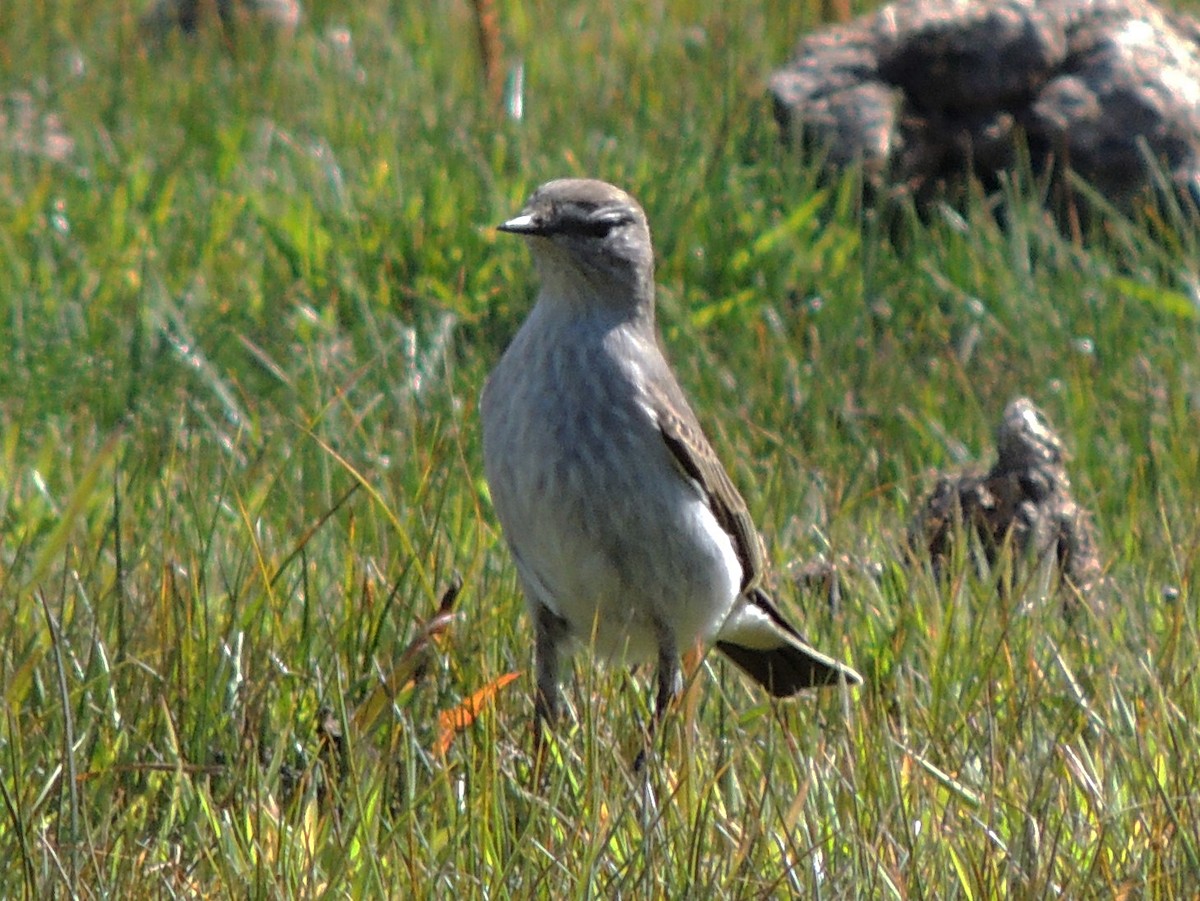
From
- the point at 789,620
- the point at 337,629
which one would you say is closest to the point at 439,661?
the point at 337,629

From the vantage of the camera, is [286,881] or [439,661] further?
[439,661]

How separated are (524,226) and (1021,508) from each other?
166 cm

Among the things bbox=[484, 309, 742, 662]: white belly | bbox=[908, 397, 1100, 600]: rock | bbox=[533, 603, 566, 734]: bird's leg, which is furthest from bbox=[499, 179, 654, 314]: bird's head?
bbox=[908, 397, 1100, 600]: rock

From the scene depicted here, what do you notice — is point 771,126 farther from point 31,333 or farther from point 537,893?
point 537,893

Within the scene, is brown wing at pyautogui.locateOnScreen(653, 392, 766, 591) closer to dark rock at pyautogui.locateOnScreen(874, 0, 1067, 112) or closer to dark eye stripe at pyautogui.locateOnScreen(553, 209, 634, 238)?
dark eye stripe at pyautogui.locateOnScreen(553, 209, 634, 238)

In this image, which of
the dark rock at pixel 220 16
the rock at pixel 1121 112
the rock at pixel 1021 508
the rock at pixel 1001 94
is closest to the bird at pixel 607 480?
the rock at pixel 1021 508

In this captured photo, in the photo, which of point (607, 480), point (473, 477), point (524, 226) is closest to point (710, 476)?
point (607, 480)

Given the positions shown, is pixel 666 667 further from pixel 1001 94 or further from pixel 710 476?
pixel 1001 94

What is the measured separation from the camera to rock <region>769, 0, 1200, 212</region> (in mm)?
7500

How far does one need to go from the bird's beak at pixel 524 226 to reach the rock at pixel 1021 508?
1395 mm

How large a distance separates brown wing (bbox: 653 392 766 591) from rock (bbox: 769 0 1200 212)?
3.01 metres

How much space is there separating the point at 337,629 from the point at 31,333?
2509 millimetres

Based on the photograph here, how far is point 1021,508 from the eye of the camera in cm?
519

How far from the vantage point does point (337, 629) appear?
170 inches
